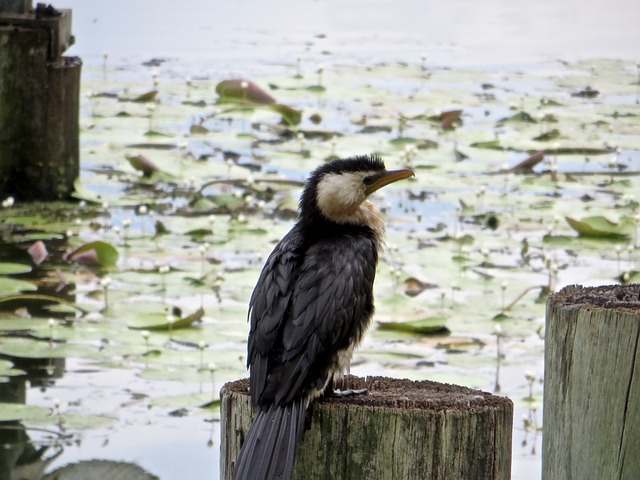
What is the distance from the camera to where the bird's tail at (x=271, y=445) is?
9.54 feet

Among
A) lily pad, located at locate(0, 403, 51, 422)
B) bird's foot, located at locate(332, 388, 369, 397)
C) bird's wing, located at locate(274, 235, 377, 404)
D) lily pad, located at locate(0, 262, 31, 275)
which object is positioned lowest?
lily pad, located at locate(0, 403, 51, 422)

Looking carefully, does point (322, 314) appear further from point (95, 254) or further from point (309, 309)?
point (95, 254)

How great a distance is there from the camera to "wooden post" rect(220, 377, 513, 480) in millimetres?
2854

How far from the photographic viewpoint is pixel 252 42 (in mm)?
14367

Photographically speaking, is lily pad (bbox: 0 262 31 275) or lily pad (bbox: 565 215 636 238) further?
lily pad (bbox: 565 215 636 238)

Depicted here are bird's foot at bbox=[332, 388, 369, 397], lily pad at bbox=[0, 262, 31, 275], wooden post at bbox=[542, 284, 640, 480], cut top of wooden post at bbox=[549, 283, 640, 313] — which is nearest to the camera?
wooden post at bbox=[542, 284, 640, 480]

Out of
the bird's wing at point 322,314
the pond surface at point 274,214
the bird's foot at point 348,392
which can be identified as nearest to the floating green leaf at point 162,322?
the pond surface at point 274,214

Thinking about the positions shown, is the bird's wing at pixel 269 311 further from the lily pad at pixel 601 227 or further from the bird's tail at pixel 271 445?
the lily pad at pixel 601 227

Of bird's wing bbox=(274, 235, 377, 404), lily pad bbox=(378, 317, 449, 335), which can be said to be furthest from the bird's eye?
lily pad bbox=(378, 317, 449, 335)

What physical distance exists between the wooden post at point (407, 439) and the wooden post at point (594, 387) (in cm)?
14

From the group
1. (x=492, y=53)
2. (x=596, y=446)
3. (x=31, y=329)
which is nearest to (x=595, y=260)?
(x=31, y=329)

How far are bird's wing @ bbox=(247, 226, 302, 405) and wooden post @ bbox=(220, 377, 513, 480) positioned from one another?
0.60 feet

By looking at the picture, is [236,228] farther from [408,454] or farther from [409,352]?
[408,454]

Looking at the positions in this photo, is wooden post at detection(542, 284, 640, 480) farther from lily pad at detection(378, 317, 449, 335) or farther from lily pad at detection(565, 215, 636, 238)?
lily pad at detection(565, 215, 636, 238)
